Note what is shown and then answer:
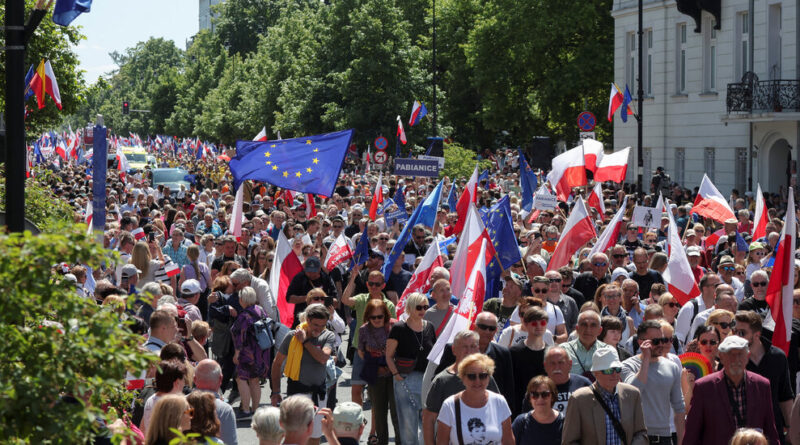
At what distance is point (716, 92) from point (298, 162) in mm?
23772

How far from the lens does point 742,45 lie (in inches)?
1427

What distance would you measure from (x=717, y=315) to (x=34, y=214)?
31.9ft

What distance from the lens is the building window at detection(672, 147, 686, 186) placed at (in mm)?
40188

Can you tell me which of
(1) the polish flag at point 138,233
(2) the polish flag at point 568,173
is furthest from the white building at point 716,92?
(1) the polish flag at point 138,233

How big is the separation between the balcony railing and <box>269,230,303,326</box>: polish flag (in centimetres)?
2239

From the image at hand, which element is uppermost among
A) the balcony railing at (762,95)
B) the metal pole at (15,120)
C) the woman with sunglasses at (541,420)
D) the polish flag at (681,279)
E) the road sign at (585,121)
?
the balcony railing at (762,95)

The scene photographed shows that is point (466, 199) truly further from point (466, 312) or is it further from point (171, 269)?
point (466, 312)

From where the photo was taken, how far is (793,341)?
9.78 meters

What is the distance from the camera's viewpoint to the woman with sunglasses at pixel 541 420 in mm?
7422

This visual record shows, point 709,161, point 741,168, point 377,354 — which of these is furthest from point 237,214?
point 709,161

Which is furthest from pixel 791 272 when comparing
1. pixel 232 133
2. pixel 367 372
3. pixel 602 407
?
pixel 232 133

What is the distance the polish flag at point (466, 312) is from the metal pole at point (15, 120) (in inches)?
124

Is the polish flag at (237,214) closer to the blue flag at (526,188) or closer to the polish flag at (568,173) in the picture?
the blue flag at (526,188)

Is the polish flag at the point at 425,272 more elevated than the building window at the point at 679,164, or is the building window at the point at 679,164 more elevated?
the building window at the point at 679,164
